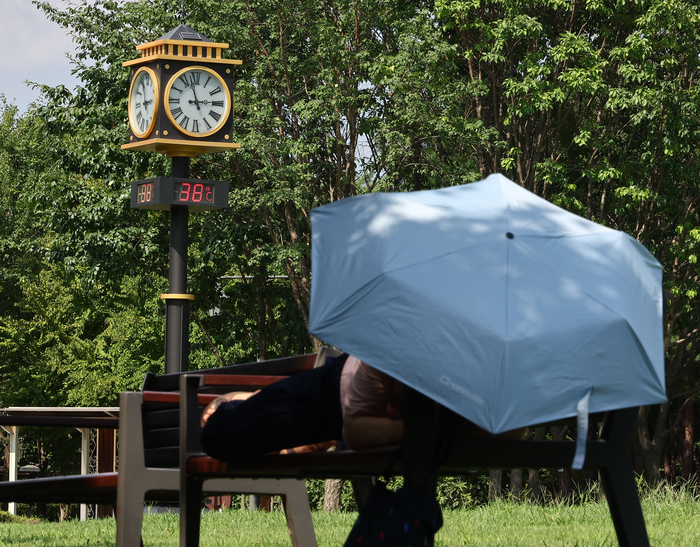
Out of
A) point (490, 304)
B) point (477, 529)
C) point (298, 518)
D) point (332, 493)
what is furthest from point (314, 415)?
point (332, 493)

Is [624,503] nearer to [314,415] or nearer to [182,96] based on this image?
[314,415]

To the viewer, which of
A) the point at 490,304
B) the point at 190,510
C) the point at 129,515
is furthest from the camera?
the point at 129,515

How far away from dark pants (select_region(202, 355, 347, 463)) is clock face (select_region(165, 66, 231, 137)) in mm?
7947

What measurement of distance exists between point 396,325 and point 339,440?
51cm

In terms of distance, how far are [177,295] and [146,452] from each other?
699cm

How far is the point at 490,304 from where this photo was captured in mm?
2018

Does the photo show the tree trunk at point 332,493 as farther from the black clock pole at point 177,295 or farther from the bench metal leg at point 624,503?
the bench metal leg at point 624,503

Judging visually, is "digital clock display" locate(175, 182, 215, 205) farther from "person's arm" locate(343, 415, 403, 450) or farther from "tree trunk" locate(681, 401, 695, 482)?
"tree trunk" locate(681, 401, 695, 482)

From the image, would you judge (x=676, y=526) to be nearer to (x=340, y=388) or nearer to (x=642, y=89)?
(x=340, y=388)

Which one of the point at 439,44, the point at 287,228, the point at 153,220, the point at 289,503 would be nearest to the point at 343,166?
the point at 287,228

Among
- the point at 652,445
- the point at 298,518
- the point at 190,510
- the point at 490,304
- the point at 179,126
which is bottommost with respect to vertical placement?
the point at 652,445

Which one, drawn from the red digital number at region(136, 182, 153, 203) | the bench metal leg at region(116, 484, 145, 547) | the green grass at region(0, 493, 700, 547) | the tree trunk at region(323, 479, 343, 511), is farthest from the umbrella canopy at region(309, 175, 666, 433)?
the tree trunk at region(323, 479, 343, 511)

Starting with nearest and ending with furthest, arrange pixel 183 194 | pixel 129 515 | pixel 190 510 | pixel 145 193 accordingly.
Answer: pixel 190 510 → pixel 129 515 → pixel 183 194 → pixel 145 193

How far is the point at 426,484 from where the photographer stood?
201 centimetres
